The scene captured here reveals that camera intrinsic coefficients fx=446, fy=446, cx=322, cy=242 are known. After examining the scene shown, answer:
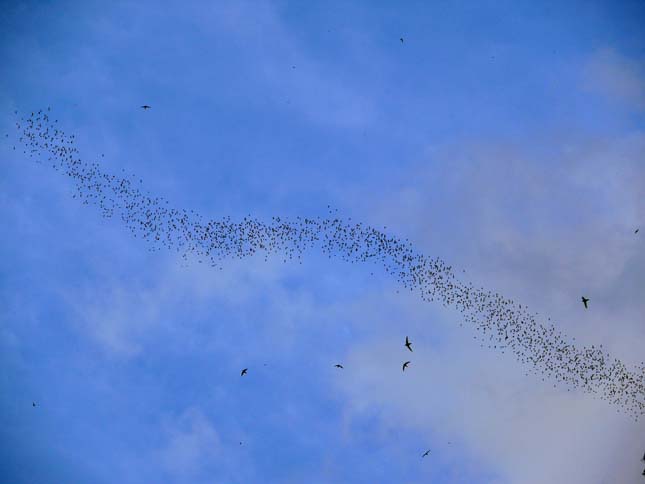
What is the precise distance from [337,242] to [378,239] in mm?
2680

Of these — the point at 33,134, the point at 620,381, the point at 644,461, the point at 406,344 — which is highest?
the point at 33,134

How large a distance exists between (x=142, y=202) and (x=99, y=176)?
319cm

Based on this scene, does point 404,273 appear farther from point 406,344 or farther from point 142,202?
point 142,202

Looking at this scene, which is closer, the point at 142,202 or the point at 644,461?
the point at 142,202

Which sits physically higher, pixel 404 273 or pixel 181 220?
pixel 181 220

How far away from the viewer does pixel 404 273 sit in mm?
29047

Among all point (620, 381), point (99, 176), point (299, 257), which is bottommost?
point (620, 381)

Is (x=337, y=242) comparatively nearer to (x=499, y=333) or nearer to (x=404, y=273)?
(x=404, y=273)

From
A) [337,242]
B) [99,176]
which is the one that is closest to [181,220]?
[99,176]

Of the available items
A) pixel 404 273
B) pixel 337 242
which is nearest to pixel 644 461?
pixel 404 273

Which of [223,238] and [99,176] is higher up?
[99,176]

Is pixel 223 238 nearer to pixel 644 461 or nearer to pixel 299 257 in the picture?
pixel 299 257

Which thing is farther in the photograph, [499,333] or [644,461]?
[644,461]

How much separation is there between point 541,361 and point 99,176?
1220 inches
